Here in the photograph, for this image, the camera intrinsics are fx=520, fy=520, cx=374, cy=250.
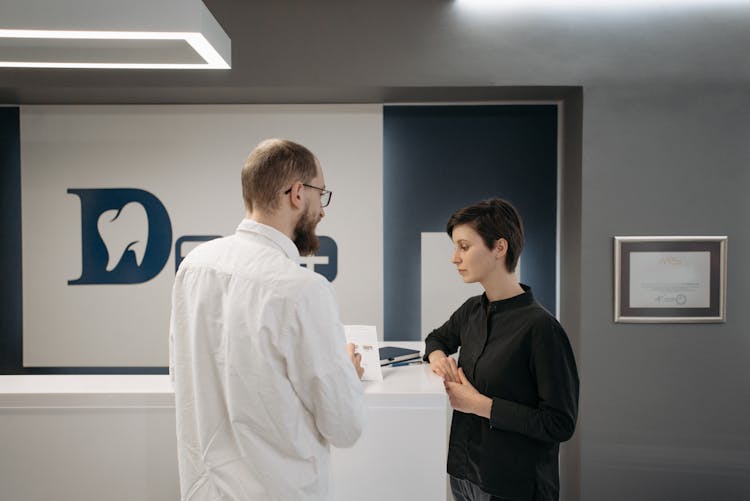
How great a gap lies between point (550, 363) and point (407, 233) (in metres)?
1.94

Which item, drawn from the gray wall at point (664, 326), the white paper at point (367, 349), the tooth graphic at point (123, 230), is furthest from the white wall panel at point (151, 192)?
the white paper at point (367, 349)

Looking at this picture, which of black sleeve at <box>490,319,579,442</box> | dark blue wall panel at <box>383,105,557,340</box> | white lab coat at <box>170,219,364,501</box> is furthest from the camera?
dark blue wall panel at <box>383,105,557,340</box>

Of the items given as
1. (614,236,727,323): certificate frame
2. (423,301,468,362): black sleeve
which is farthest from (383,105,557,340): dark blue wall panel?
(423,301,468,362): black sleeve

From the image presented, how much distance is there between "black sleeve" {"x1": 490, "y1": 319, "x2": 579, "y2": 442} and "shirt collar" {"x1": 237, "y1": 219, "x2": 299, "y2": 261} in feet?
2.36

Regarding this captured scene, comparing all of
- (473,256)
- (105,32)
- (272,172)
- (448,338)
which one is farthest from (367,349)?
(105,32)

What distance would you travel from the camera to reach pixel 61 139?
326 cm

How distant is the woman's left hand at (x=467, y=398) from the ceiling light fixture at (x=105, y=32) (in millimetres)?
1170

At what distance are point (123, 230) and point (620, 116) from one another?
9.75ft

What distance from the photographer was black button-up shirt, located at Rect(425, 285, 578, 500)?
55.5 inches

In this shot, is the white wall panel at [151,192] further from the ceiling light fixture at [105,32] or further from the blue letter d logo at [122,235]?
the ceiling light fixture at [105,32]

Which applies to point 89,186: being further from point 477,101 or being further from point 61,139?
point 477,101

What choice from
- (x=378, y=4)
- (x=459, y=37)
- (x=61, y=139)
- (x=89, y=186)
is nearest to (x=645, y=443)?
(x=459, y=37)

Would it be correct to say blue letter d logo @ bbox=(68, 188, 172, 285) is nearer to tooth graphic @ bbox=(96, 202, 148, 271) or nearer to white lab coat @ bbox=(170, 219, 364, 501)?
tooth graphic @ bbox=(96, 202, 148, 271)

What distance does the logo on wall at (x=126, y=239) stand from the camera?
3.28 m
